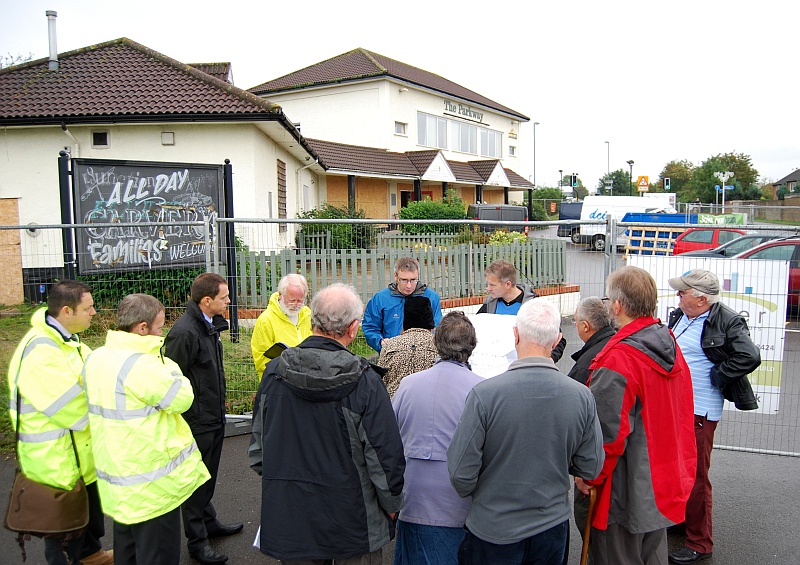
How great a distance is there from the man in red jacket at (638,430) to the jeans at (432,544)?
0.73 meters

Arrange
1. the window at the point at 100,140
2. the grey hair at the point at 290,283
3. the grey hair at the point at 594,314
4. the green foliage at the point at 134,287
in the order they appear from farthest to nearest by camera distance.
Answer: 1. the window at the point at 100,140
2. the green foliage at the point at 134,287
3. the grey hair at the point at 290,283
4. the grey hair at the point at 594,314

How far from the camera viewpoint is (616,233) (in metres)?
5.22

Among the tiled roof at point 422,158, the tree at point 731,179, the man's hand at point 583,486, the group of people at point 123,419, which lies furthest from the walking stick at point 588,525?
the tree at point 731,179

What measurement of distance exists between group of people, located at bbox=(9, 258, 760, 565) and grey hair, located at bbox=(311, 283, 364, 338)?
11mm

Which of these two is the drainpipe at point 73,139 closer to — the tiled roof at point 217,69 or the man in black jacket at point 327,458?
the tiled roof at point 217,69

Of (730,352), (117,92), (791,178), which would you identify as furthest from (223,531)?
(791,178)

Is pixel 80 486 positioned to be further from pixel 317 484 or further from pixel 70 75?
pixel 70 75

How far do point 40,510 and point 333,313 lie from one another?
2.08 meters

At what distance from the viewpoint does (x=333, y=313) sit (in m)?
2.70

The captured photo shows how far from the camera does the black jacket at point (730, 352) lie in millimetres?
3697

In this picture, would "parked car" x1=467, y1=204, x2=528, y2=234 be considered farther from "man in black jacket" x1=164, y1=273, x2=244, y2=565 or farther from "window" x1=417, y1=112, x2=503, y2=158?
"man in black jacket" x1=164, y1=273, x2=244, y2=565

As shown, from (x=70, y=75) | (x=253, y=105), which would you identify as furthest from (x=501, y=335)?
(x=70, y=75)

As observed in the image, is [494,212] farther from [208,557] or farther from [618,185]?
[618,185]

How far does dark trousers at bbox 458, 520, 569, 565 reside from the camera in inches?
100
